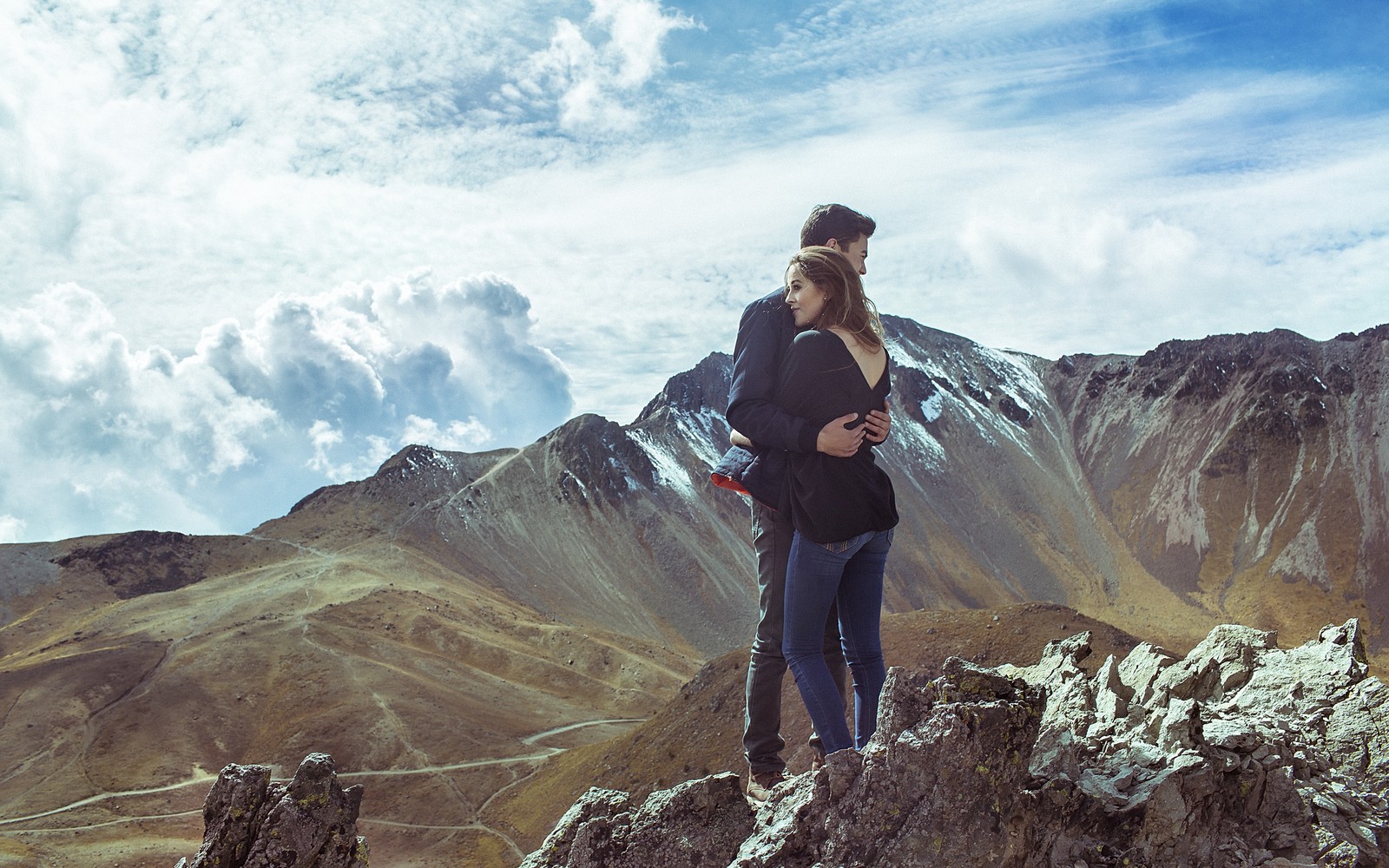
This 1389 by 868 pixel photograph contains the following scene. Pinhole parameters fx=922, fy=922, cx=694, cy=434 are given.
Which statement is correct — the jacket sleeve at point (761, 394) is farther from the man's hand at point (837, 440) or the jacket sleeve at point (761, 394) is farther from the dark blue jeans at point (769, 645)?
the dark blue jeans at point (769, 645)

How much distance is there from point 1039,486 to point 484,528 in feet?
284

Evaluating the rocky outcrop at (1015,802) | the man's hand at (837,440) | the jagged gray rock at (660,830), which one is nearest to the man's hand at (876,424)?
the man's hand at (837,440)

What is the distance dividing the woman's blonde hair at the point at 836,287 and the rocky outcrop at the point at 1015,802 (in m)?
2.40

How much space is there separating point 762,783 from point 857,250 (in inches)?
158

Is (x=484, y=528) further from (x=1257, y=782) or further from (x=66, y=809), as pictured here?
(x=1257, y=782)

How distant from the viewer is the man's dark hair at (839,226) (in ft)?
22.8

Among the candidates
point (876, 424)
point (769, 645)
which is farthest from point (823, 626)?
point (876, 424)

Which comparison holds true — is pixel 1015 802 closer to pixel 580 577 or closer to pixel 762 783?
pixel 762 783

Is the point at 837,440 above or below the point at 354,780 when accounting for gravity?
above

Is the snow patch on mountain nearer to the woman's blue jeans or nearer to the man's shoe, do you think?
the man's shoe

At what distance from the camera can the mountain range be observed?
40688mm

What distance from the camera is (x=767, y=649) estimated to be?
676cm

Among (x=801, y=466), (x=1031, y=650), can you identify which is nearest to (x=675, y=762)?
(x=1031, y=650)

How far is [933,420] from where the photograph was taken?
152 meters
